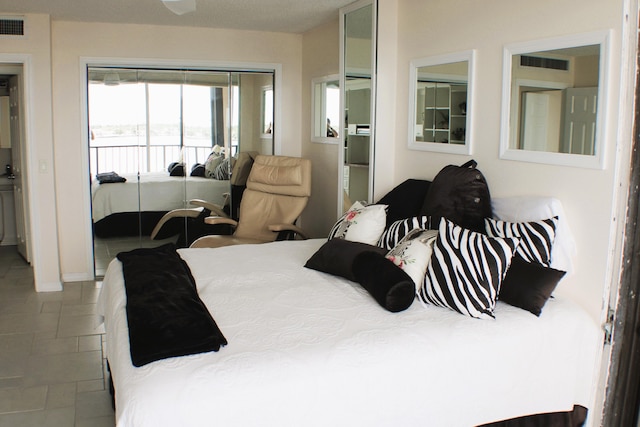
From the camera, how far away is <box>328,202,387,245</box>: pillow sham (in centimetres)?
354

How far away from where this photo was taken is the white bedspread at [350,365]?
1989 millimetres

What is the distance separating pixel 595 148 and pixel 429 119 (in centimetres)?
141

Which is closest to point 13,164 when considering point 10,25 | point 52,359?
point 10,25

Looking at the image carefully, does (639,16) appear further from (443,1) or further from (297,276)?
(443,1)

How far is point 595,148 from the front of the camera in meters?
2.57

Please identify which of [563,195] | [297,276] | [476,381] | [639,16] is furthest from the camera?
[297,276]

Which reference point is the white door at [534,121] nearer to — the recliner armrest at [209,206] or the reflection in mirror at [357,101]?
the reflection in mirror at [357,101]

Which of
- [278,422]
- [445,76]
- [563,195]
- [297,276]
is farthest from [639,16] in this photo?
[445,76]

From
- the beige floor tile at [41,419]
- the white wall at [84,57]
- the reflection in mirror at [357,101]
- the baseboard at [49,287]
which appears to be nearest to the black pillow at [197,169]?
the white wall at [84,57]

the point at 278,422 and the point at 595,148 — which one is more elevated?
the point at 595,148

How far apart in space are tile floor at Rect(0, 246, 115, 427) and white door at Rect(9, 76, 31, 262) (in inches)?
36.2

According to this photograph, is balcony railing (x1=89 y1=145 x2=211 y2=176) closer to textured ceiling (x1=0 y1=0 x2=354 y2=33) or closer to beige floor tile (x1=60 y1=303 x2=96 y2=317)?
textured ceiling (x1=0 y1=0 x2=354 y2=33)

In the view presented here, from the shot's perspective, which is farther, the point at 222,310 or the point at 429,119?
the point at 429,119

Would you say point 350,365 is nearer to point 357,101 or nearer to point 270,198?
point 357,101
